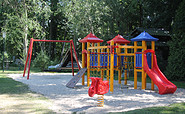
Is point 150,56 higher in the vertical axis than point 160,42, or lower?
lower

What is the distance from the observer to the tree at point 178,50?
15.2 metres

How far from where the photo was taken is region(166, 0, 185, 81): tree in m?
15.2

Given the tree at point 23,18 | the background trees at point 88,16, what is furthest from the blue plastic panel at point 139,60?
the tree at point 23,18

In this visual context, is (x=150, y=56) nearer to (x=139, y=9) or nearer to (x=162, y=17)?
(x=162, y=17)

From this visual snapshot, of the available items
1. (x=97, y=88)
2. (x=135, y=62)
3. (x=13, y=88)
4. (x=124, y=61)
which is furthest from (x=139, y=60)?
(x=13, y=88)

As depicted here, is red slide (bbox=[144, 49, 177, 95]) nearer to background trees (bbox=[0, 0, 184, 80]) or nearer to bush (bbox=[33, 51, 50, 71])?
background trees (bbox=[0, 0, 184, 80])

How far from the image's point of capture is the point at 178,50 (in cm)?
1561

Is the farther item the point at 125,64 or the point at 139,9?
the point at 139,9

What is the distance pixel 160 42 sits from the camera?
73.9 feet

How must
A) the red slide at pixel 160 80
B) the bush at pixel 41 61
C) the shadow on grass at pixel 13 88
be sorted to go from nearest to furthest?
the red slide at pixel 160 80 → the shadow on grass at pixel 13 88 → the bush at pixel 41 61

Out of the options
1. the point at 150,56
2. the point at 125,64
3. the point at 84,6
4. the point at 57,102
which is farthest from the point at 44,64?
the point at 57,102

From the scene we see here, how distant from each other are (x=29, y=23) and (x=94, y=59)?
12206 millimetres

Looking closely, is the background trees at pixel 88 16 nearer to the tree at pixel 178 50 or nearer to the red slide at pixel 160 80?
the tree at pixel 178 50

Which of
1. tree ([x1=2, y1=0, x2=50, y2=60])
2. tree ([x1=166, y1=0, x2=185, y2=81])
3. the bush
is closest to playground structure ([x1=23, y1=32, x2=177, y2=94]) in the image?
tree ([x1=166, y1=0, x2=185, y2=81])
